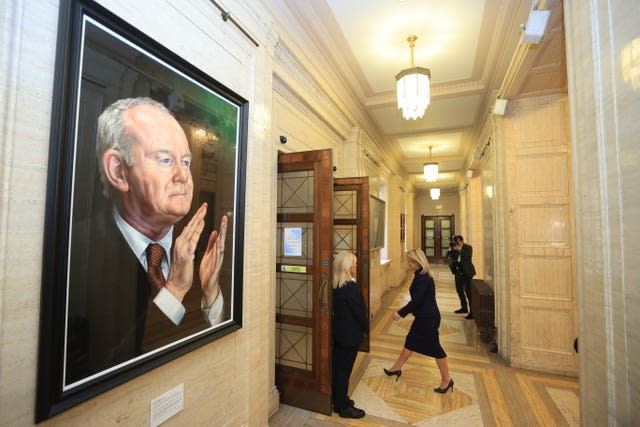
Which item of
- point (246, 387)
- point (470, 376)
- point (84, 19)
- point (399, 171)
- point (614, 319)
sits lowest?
point (470, 376)

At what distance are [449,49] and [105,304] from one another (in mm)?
3994

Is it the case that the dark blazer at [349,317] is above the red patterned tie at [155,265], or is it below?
below

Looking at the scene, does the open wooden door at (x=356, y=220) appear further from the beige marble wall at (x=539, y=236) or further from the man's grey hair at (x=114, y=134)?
the man's grey hair at (x=114, y=134)

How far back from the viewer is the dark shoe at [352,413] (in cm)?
274

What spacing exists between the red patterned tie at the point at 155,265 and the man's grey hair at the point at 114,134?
1.08ft

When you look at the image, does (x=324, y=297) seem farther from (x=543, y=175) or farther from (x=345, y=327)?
(x=543, y=175)

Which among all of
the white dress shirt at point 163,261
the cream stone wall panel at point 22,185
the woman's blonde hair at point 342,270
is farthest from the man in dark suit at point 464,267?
the cream stone wall panel at point 22,185

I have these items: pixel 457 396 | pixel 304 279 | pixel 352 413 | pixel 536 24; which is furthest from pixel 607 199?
pixel 457 396

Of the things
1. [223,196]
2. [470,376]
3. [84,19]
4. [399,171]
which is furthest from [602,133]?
[399,171]

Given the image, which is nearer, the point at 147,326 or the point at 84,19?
the point at 84,19

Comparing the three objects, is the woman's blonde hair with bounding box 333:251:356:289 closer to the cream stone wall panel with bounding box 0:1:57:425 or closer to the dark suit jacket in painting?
the dark suit jacket in painting

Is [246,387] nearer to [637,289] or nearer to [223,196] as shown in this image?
[223,196]

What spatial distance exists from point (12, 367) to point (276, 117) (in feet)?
8.55

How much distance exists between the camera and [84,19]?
1.18m
